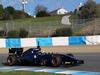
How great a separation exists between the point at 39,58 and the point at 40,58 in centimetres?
6

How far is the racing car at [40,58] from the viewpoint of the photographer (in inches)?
467

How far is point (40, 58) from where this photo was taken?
12391 mm

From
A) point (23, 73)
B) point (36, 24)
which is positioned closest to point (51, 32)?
point (36, 24)

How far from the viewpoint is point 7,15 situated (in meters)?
101

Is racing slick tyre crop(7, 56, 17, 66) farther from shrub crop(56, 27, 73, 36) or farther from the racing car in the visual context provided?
shrub crop(56, 27, 73, 36)

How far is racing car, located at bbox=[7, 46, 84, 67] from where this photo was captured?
11.9m

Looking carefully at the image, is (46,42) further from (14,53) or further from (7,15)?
(7,15)

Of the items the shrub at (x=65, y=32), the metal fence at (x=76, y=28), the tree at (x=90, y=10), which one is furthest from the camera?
the tree at (x=90, y=10)

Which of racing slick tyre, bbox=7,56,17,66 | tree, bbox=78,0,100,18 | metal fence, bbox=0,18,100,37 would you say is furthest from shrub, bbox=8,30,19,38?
tree, bbox=78,0,100,18

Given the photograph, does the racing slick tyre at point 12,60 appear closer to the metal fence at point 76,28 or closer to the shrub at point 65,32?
the shrub at point 65,32

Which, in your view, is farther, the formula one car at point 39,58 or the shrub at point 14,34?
the shrub at point 14,34

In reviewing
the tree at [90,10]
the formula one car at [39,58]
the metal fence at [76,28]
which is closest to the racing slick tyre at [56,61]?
the formula one car at [39,58]

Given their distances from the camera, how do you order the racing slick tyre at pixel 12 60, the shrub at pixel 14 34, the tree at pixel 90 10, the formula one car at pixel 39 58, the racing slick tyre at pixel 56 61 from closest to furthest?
1. the racing slick tyre at pixel 56 61
2. the formula one car at pixel 39 58
3. the racing slick tyre at pixel 12 60
4. the shrub at pixel 14 34
5. the tree at pixel 90 10

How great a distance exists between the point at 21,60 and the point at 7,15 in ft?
294
